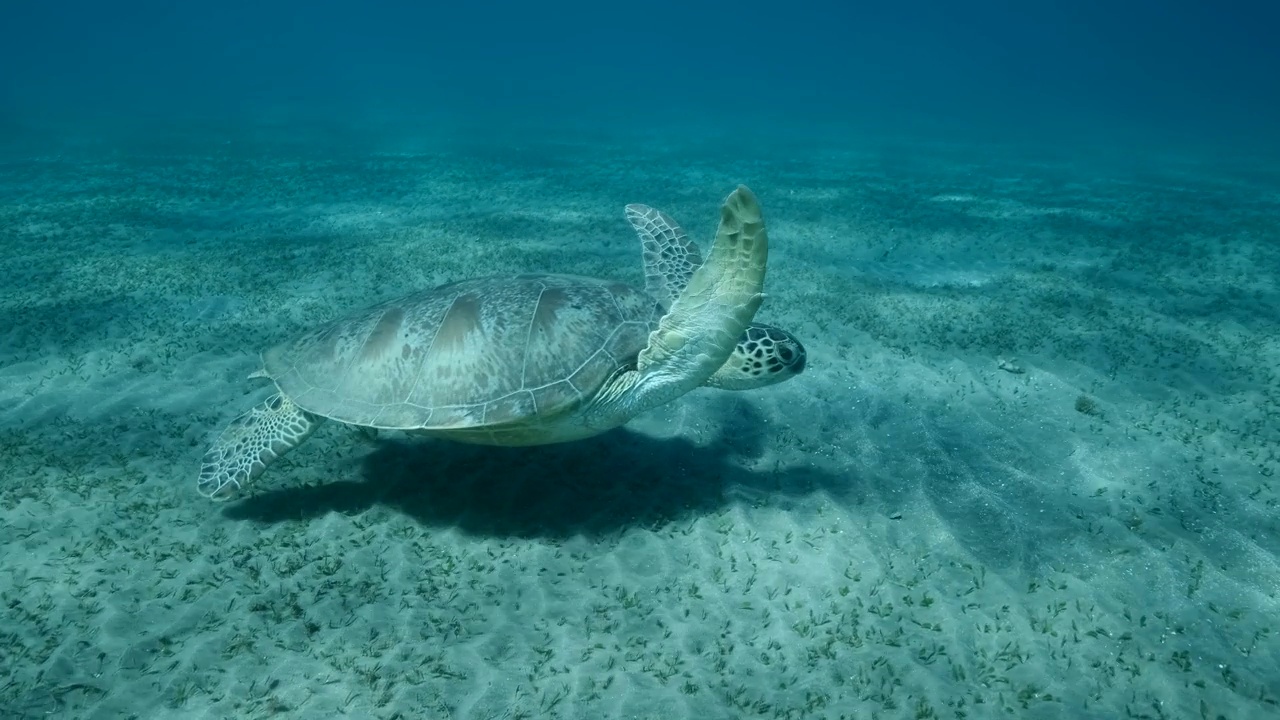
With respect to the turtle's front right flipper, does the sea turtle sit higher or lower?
higher

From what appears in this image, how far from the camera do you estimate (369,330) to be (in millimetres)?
4422

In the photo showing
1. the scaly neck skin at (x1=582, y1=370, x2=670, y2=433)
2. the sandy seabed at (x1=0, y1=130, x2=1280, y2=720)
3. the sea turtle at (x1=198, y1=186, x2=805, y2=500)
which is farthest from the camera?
the scaly neck skin at (x1=582, y1=370, x2=670, y2=433)

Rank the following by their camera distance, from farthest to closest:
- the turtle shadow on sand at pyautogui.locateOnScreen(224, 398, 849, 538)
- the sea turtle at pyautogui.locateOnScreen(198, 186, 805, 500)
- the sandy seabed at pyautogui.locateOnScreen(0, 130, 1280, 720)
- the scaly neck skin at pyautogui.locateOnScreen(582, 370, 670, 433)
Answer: the turtle shadow on sand at pyautogui.locateOnScreen(224, 398, 849, 538) → the scaly neck skin at pyautogui.locateOnScreen(582, 370, 670, 433) → the sea turtle at pyautogui.locateOnScreen(198, 186, 805, 500) → the sandy seabed at pyautogui.locateOnScreen(0, 130, 1280, 720)

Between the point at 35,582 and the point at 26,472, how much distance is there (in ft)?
4.98

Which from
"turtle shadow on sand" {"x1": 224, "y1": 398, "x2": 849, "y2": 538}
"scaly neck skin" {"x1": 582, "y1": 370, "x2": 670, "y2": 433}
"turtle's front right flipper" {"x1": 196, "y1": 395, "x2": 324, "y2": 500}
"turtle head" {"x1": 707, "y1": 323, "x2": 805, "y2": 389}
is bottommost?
"turtle shadow on sand" {"x1": 224, "y1": 398, "x2": 849, "y2": 538}

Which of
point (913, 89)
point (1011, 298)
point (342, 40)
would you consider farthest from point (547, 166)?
point (342, 40)

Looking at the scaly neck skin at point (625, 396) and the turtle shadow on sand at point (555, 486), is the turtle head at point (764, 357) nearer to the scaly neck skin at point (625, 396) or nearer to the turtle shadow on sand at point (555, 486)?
the scaly neck skin at point (625, 396)

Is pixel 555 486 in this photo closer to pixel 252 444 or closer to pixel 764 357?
pixel 764 357

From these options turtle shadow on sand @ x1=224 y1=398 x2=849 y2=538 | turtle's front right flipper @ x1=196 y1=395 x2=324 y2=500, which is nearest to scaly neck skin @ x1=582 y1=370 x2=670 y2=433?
turtle shadow on sand @ x1=224 y1=398 x2=849 y2=538

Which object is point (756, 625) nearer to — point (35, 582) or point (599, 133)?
point (35, 582)

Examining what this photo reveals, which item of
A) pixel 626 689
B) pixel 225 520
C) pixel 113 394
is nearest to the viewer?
pixel 626 689

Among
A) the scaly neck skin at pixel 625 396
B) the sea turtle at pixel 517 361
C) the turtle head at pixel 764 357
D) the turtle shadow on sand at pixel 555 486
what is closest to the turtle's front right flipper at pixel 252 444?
the sea turtle at pixel 517 361

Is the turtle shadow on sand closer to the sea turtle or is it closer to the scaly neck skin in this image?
the sea turtle

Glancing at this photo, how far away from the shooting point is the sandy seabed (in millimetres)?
3084
